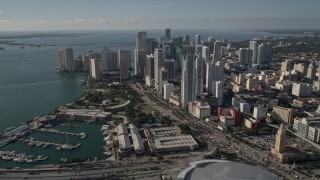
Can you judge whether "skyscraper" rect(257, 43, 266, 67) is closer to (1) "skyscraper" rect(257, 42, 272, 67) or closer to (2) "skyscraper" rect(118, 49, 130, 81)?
(1) "skyscraper" rect(257, 42, 272, 67)

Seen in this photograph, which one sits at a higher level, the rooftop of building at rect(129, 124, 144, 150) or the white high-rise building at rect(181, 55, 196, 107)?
the white high-rise building at rect(181, 55, 196, 107)

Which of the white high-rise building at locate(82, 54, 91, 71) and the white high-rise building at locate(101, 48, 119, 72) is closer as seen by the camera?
the white high-rise building at locate(101, 48, 119, 72)

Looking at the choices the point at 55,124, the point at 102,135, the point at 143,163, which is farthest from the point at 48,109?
the point at 143,163

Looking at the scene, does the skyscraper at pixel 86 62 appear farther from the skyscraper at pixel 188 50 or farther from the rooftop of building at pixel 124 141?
the rooftop of building at pixel 124 141

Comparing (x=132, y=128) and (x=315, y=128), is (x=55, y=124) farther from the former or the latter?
(x=315, y=128)

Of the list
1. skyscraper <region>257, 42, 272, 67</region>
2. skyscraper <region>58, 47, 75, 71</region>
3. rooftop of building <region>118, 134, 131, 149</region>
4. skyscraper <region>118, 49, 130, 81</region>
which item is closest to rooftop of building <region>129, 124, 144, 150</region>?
rooftop of building <region>118, 134, 131, 149</region>

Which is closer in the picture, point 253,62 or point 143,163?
point 143,163

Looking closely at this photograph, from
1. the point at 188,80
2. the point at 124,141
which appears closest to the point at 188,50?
the point at 188,80
